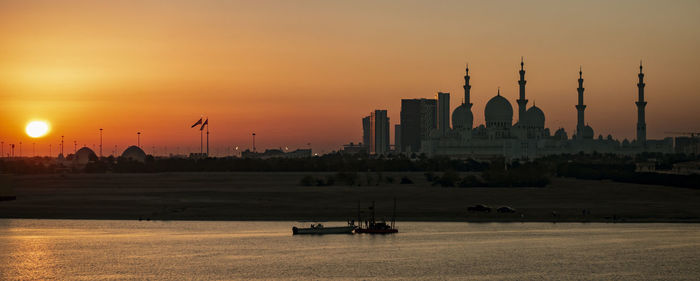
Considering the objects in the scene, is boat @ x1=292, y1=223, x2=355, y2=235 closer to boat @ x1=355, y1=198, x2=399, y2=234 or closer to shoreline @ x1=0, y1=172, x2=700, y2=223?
boat @ x1=355, y1=198, x2=399, y2=234

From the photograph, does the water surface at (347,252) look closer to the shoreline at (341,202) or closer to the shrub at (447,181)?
the shoreline at (341,202)

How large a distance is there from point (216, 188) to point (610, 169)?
245ft

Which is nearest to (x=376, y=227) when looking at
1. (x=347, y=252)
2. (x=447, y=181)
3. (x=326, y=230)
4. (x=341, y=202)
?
(x=326, y=230)

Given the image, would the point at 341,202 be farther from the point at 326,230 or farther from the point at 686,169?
the point at 686,169

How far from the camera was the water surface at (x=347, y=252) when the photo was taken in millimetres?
62562

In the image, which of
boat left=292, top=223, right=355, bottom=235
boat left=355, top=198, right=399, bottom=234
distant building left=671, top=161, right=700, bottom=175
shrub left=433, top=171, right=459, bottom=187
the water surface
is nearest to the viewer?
the water surface

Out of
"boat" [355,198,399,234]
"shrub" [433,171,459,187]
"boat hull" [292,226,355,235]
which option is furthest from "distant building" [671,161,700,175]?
"boat hull" [292,226,355,235]

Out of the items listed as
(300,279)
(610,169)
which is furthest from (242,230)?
(610,169)

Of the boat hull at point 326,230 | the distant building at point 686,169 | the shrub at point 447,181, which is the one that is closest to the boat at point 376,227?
the boat hull at point 326,230

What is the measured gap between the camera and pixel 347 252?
71.4 meters

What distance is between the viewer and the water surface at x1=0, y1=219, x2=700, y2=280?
62.6 meters

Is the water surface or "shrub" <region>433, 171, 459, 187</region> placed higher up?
"shrub" <region>433, 171, 459, 187</region>

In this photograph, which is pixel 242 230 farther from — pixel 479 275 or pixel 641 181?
pixel 641 181

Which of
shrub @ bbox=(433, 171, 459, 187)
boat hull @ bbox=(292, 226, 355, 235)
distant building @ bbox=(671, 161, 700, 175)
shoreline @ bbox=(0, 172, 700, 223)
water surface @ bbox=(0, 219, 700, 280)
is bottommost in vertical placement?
water surface @ bbox=(0, 219, 700, 280)
